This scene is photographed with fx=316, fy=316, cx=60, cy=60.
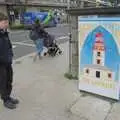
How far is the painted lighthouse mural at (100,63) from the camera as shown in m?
5.51

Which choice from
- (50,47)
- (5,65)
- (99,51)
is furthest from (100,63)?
(50,47)

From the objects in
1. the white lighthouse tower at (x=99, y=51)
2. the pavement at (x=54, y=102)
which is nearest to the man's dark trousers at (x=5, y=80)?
the pavement at (x=54, y=102)

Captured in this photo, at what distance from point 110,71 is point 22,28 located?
102ft

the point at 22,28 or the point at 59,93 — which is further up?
the point at 59,93

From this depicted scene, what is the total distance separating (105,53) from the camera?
561 centimetres

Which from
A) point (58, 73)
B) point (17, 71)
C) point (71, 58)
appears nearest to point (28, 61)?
point (17, 71)

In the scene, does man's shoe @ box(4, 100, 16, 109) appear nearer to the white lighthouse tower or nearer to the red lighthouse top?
the white lighthouse tower

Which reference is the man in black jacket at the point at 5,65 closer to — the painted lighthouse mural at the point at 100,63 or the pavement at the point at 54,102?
the pavement at the point at 54,102

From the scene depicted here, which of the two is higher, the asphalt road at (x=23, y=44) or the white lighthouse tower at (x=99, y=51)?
the white lighthouse tower at (x=99, y=51)

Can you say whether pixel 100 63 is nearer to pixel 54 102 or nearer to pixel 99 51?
pixel 99 51

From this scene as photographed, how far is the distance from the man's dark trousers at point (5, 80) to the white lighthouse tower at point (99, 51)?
61.2 inches

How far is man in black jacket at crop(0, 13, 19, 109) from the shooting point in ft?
17.5

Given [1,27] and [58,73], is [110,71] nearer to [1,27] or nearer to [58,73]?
[1,27]

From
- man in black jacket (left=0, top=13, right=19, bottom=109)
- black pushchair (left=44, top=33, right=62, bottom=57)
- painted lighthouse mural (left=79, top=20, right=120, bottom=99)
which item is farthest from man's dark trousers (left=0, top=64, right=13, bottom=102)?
black pushchair (left=44, top=33, right=62, bottom=57)
